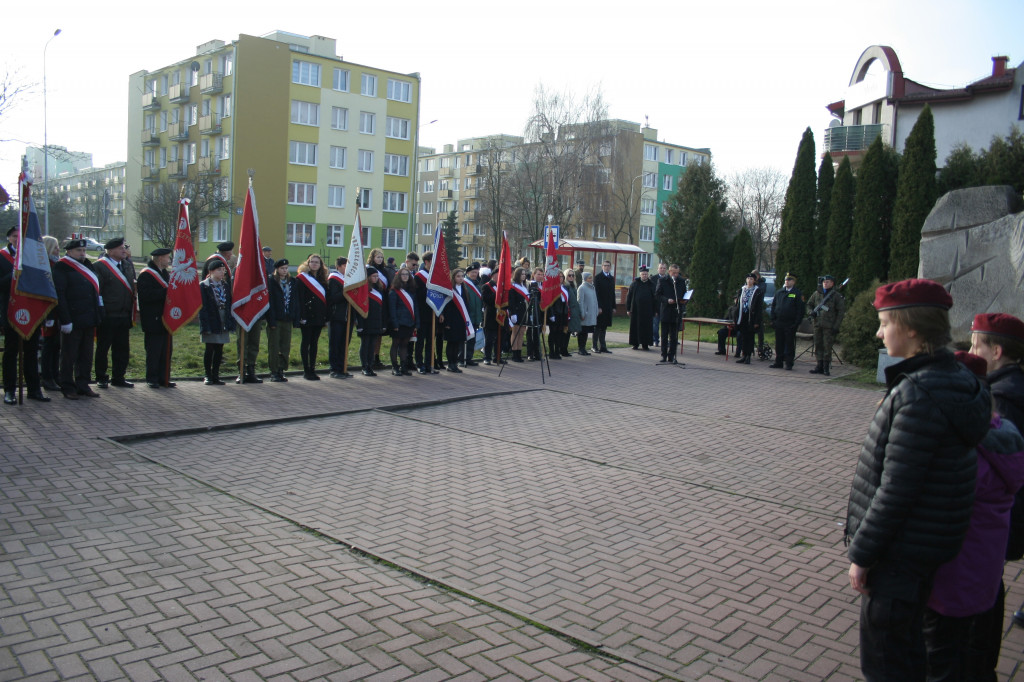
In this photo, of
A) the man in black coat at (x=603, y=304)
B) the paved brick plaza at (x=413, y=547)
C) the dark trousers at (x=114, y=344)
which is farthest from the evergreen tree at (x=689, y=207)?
the dark trousers at (x=114, y=344)

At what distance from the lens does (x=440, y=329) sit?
15.0 m

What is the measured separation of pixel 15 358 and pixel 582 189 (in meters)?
43.8

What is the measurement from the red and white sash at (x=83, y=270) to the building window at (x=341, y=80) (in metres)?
48.8

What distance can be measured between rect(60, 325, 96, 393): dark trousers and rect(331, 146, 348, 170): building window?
47.7 m

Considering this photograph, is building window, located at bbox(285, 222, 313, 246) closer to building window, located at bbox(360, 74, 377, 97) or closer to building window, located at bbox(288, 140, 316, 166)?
building window, located at bbox(288, 140, 316, 166)

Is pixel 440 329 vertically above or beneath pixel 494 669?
above

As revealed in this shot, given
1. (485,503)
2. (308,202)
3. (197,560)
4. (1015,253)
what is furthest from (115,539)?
(308,202)

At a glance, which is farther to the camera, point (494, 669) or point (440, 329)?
point (440, 329)

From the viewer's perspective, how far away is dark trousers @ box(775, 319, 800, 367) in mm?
17312

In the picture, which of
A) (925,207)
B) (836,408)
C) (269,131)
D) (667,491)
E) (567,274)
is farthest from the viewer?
(269,131)

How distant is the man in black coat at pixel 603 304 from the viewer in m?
20.0

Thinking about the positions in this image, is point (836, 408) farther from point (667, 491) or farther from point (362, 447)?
point (362, 447)

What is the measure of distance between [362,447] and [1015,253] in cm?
1172

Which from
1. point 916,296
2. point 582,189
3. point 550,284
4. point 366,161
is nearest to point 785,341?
point 550,284
